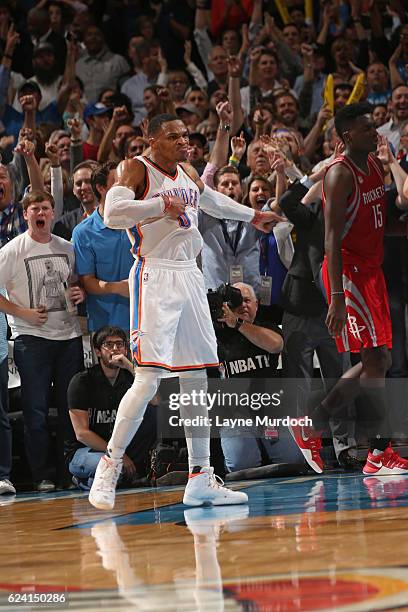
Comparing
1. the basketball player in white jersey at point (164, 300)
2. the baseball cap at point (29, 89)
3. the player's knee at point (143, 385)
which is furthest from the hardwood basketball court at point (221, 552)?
the baseball cap at point (29, 89)

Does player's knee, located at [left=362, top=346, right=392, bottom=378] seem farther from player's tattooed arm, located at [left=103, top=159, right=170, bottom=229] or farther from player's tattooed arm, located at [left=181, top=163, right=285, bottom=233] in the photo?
player's tattooed arm, located at [left=103, top=159, right=170, bottom=229]

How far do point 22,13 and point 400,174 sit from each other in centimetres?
661

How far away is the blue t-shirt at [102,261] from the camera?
7.18 meters

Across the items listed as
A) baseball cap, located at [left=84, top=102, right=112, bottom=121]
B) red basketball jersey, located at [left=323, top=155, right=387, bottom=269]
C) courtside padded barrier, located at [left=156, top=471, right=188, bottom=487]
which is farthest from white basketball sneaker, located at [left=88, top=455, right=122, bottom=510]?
baseball cap, located at [left=84, top=102, right=112, bottom=121]

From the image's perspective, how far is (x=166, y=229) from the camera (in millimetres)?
5598

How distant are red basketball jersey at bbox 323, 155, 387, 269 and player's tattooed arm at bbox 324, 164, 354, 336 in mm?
70

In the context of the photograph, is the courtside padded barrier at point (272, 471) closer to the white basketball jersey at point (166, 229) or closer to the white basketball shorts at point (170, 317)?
the white basketball shorts at point (170, 317)

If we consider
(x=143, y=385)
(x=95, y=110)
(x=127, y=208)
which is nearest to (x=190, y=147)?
(x=127, y=208)

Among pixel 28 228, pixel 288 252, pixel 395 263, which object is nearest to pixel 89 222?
pixel 28 228

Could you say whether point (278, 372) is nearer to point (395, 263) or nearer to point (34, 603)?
point (395, 263)

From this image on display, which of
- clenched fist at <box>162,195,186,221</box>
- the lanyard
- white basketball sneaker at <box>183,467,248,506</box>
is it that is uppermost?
clenched fist at <box>162,195,186,221</box>

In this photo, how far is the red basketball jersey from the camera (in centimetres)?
649

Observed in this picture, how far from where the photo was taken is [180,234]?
18.5ft

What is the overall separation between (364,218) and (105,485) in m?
2.36
